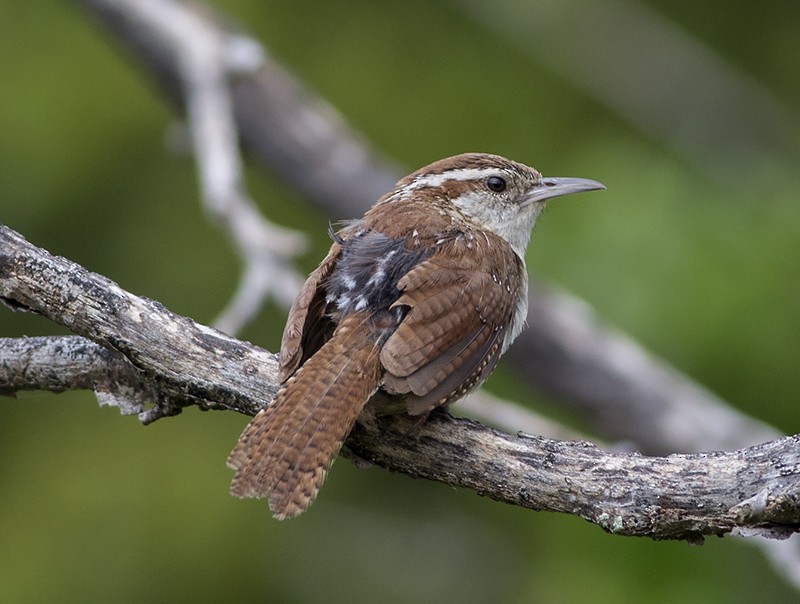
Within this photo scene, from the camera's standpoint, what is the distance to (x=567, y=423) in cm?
839

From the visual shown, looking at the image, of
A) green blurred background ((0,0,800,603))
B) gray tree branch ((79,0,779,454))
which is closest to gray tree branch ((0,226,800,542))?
green blurred background ((0,0,800,603))

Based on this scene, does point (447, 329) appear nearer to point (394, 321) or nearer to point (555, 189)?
point (394, 321)

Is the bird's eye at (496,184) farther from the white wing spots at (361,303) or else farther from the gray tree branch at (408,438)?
the gray tree branch at (408,438)

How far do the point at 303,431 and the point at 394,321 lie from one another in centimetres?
60

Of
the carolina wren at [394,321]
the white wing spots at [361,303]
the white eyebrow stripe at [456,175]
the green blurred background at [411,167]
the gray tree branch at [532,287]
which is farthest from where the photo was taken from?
the gray tree branch at [532,287]

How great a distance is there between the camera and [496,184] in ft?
16.2

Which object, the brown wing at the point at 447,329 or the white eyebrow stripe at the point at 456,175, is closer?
the brown wing at the point at 447,329

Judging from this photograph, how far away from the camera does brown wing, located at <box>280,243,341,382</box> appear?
3785 mm

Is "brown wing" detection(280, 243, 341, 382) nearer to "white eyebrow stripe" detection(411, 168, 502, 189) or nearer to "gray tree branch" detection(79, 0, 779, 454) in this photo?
"white eyebrow stripe" detection(411, 168, 502, 189)

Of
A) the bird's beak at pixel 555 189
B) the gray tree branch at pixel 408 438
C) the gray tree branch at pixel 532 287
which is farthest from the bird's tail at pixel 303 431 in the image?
the gray tree branch at pixel 532 287

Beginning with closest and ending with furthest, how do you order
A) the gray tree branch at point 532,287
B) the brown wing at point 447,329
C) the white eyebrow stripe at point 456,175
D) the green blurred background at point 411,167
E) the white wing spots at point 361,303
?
the brown wing at point 447,329 → the white wing spots at point 361,303 → the white eyebrow stripe at point 456,175 → the green blurred background at point 411,167 → the gray tree branch at point 532,287

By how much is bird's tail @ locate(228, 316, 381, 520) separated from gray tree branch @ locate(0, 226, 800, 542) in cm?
24

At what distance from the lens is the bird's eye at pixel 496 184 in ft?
16.2

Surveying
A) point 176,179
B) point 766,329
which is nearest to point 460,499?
point 766,329
